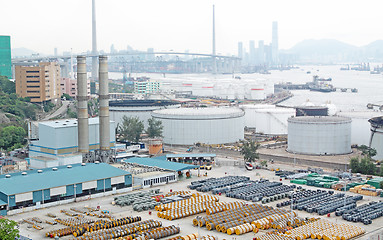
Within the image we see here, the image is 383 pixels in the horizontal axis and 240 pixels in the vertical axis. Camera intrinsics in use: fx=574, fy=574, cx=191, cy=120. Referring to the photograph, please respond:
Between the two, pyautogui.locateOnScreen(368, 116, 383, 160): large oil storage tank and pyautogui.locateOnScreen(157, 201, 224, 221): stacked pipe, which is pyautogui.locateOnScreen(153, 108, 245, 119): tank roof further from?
pyautogui.locateOnScreen(157, 201, 224, 221): stacked pipe

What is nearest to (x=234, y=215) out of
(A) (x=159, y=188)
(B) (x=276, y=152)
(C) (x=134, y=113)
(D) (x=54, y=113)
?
(A) (x=159, y=188)

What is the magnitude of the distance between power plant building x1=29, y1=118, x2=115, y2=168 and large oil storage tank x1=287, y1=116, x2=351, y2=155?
13.8 m

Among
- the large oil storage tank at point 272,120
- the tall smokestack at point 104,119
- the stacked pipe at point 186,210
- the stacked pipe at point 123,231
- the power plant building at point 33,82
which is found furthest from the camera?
the power plant building at point 33,82

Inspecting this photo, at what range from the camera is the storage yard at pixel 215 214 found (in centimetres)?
1956

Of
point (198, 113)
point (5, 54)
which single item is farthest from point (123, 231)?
point (5, 54)

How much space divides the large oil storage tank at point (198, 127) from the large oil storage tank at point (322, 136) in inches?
243

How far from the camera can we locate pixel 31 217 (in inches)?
864

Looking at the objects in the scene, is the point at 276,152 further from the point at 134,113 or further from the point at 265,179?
the point at 134,113

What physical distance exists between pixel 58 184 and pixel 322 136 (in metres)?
19.6

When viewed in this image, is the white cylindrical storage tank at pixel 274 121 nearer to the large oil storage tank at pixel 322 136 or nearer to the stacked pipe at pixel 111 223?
the large oil storage tank at pixel 322 136

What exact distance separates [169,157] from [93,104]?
97.9 ft

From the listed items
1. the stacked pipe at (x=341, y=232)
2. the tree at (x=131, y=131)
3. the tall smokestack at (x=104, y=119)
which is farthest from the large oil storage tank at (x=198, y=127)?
the stacked pipe at (x=341, y=232)

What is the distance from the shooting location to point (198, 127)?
42594mm

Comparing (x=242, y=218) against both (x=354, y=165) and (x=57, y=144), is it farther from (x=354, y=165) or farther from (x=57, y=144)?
(x=57, y=144)
